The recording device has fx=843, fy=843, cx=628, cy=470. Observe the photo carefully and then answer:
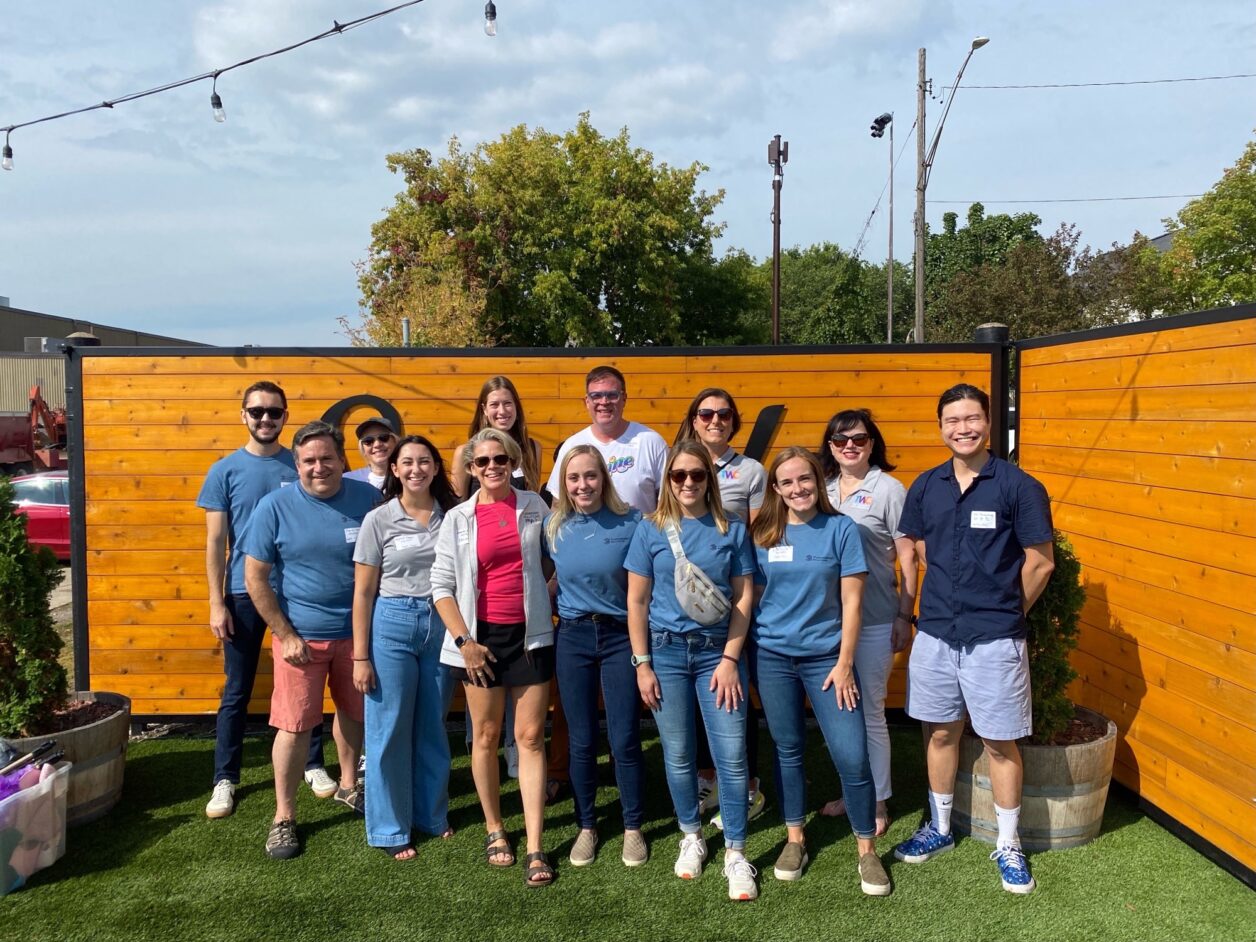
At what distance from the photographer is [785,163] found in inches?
862

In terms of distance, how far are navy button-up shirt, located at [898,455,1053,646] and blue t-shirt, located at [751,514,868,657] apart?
16.5 inches

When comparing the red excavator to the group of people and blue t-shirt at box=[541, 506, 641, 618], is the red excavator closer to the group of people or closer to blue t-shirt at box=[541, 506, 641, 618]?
the group of people

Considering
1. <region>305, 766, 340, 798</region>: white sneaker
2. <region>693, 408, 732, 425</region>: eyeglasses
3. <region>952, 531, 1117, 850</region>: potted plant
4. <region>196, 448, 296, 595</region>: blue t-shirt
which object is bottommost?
<region>305, 766, 340, 798</region>: white sneaker

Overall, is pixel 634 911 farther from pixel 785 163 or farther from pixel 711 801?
pixel 785 163

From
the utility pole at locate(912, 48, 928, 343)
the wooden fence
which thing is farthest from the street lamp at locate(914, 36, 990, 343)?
the wooden fence

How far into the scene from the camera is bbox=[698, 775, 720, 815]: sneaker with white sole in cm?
372

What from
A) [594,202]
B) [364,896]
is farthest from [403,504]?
[594,202]

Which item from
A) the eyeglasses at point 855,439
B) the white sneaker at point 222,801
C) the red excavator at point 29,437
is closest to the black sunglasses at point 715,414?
the eyeglasses at point 855,439

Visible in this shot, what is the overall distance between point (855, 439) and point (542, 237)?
2140cm

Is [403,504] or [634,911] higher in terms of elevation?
[403,504]

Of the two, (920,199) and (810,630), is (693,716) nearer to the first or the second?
(810,630)

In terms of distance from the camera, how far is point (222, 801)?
12.6 ft

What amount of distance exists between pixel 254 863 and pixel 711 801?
191 cm

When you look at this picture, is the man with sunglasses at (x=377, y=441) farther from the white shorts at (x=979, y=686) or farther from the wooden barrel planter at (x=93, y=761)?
the white shorts at (x=979, y=686)
